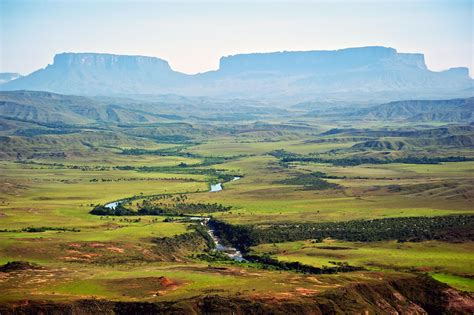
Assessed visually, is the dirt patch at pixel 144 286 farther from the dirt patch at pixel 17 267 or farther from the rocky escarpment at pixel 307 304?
the dirt patch at pixel 17 267

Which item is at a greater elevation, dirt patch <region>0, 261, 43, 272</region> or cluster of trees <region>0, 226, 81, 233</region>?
dirt patch <region>0, 261, 43, 272</region>

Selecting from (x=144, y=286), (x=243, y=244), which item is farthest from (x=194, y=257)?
(x=144, y=286)

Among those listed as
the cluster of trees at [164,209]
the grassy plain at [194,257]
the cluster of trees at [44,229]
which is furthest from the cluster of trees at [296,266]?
the cluster of trees at [164,209]

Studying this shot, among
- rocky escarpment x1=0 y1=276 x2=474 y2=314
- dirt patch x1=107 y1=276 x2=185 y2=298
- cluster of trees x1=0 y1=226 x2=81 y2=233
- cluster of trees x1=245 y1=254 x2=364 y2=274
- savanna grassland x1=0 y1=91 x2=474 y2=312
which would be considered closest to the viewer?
rocky escarpment x1=0 y1=276 x2=474 y2=314

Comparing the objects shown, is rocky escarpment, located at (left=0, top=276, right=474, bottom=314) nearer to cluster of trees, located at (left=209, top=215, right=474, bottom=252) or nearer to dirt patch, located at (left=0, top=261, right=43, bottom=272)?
dirt patch, located at (left=0, top=261, right=43, bottom=272)

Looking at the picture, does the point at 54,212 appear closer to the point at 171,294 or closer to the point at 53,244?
the point at 53,244

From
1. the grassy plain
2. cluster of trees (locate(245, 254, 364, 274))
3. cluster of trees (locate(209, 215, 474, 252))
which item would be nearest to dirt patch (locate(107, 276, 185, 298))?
the grassy plain

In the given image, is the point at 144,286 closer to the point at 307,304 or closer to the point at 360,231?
the point at 307,304
